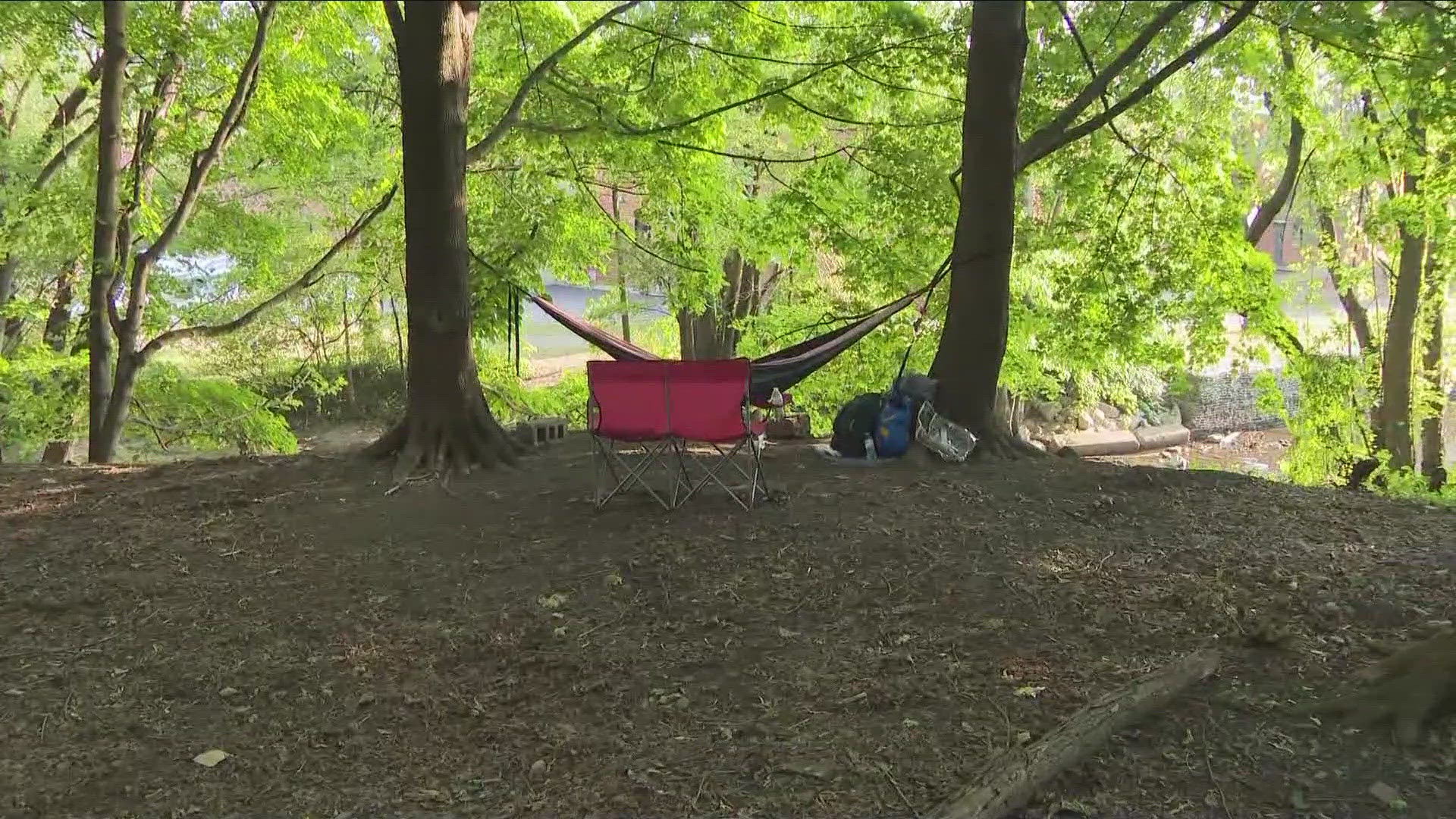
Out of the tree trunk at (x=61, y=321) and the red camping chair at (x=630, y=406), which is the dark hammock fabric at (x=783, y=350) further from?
the tree trunk at (x=61, y=321)

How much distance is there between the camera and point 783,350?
16.5 ft

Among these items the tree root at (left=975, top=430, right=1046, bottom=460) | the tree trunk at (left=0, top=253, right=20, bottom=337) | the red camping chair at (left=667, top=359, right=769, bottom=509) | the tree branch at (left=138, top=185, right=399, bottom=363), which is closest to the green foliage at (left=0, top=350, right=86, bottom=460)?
the tree trunk at (left=0, top=253, right=20, bottom=337)

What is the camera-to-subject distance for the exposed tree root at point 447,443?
442cm

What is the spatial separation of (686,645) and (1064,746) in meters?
1.09

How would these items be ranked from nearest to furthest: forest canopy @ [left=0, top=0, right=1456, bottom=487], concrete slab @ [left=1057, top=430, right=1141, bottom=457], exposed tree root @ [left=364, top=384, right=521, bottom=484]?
exposed tree root @ [left=364, top=384, right=521, bottom=484]
forest canopy @ [left=0, top=0, right=1456, bottom=487]
concrete slab @ [left=1057, top=430, right=1141, bottom=457]

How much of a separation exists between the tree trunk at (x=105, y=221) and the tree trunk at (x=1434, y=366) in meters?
12.3

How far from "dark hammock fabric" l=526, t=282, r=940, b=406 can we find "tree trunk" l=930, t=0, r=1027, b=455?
1.41ft

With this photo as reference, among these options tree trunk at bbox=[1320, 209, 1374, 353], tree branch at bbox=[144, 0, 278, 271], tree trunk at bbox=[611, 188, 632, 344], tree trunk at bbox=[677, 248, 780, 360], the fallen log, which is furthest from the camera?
tree trunk at bbox=[677, 248, 780, 360]

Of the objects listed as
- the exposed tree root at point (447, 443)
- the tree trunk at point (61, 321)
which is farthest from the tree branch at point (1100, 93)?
the tree trunk at point (61, 321)

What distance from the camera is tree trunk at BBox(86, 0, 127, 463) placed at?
20.0 ft

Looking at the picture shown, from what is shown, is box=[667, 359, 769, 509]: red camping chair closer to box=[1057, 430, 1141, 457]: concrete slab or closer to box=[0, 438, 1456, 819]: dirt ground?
box=[0, 438, 1456, 819]: dirt ground

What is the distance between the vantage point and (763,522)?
3.59 meters

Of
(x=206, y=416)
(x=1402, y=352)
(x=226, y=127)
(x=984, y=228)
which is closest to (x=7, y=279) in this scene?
(x=206, y=416)

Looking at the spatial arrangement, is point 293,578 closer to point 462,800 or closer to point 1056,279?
point 462,800
